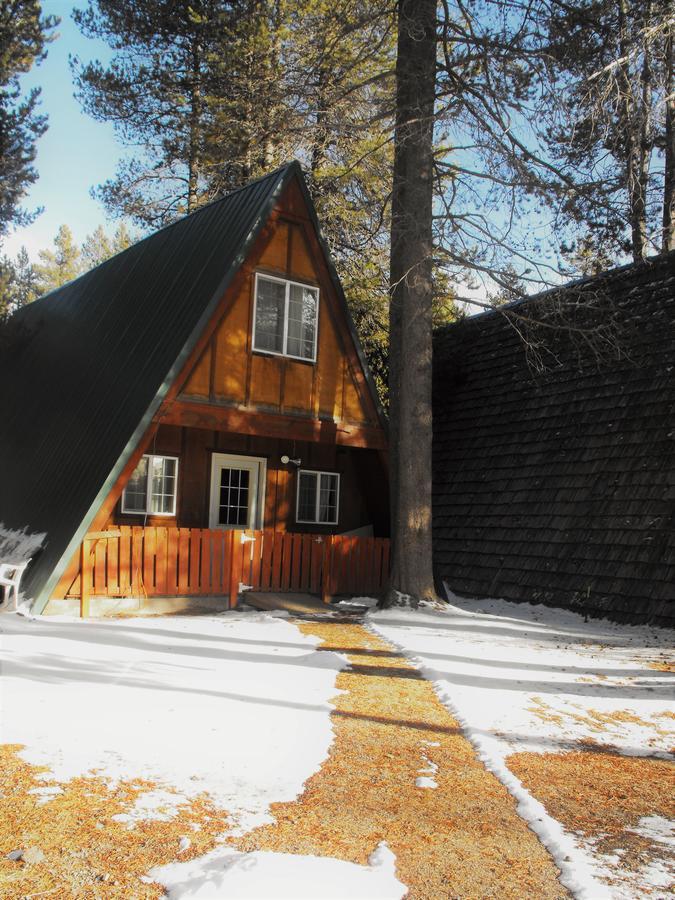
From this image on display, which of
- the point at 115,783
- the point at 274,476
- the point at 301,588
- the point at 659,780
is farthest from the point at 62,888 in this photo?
the point at 274,476

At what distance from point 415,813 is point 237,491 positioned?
11.4m

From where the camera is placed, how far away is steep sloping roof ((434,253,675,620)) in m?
11.6

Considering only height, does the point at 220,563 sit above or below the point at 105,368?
below

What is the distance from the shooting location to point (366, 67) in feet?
73.2

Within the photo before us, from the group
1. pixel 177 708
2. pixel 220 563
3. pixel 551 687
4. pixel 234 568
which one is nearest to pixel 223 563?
pixel 220 563

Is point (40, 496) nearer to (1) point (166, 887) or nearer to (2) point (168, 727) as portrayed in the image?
(2) point (168, 727)

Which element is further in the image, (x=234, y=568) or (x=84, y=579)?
(x=234, y=568)

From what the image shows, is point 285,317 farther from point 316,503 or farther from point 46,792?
point 46,792

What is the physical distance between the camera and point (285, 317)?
14.5m

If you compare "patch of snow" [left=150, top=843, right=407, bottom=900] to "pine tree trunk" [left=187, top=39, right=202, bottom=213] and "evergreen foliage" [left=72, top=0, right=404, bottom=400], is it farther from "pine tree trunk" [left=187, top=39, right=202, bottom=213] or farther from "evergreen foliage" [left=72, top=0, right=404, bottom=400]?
"pine tree trunk" [left=187, top=39, right=202, bottom=213]

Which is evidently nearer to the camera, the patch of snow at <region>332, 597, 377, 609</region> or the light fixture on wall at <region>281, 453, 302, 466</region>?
the patch of snow at <region>332, 597, 377, 609</region>

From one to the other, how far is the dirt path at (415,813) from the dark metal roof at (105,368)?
6568 mm

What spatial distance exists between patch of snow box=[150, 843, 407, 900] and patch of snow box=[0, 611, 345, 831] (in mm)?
483

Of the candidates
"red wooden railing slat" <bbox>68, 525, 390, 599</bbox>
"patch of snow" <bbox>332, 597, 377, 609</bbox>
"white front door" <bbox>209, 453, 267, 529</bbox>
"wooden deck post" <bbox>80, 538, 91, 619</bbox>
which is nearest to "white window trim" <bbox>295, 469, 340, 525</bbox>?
"white front door" <bbox>209, 453, 267, 529</bbox>
